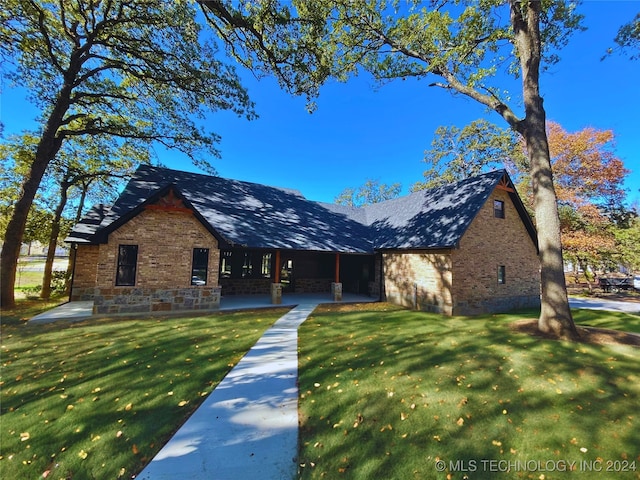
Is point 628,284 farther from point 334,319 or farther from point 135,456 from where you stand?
point 135,456

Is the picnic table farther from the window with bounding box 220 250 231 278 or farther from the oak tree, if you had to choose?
the window with bounding box 220 250 231 278

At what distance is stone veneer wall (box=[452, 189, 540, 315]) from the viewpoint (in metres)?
12.3

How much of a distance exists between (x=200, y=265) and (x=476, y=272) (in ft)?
40.2

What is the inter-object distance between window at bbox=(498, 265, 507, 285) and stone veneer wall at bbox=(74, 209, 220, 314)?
1330cm

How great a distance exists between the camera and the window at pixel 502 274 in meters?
13.7

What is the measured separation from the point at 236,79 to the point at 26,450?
1475cm

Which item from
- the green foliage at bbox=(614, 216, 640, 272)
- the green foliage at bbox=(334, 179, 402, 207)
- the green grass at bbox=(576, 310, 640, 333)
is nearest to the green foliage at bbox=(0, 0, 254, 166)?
the green grass at bbox=(576, 310, 640, 333)

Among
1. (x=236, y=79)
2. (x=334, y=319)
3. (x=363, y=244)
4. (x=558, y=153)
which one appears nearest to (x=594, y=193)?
(x=558, y=153)

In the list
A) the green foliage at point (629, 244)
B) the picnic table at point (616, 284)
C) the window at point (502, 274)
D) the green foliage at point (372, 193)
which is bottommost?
the picnic table at point (616, 284)

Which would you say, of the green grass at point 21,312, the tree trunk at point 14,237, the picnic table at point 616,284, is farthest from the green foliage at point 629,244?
the tree trunk at point 14,237

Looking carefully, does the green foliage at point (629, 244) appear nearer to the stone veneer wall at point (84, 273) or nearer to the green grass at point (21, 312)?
the stone veneer wall at point (84, 273)

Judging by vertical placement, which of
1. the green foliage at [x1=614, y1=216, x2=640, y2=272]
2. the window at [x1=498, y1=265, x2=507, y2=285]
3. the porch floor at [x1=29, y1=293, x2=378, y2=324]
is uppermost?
the green foliage at [x1=614, y1=216, x2=640, y2=272]

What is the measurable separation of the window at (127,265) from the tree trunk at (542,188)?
14.0 metres

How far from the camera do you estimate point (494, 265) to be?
44.1 ft
